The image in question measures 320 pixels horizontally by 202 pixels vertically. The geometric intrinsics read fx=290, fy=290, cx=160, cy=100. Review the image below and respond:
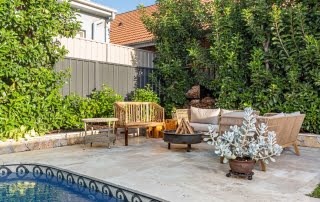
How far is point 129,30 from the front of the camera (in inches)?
543

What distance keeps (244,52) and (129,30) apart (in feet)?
22.3

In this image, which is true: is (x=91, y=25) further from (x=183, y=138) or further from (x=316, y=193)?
(x=316, y=193)

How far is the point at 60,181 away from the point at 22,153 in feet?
7.26

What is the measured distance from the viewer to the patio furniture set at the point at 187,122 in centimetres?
527

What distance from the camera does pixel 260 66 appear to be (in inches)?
313

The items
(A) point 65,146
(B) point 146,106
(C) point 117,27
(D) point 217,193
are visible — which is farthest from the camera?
(C) point 117,27

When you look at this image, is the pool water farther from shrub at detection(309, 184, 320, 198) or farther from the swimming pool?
shrub at detection(309, 184, 320, 198)

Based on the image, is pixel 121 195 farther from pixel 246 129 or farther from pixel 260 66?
pixel 260 66

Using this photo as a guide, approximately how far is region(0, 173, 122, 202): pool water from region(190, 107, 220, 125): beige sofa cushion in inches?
178

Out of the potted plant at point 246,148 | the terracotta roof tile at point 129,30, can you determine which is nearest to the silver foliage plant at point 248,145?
the potted plant at point 246,148

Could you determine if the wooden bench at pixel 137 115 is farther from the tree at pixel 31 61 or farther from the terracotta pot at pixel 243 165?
the terracotta pot at pixel 243 165

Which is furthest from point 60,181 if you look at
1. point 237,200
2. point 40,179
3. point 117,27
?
point 117,27

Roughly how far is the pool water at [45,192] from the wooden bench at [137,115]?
311 centimetres

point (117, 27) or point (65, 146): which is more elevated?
point (117, 27)
